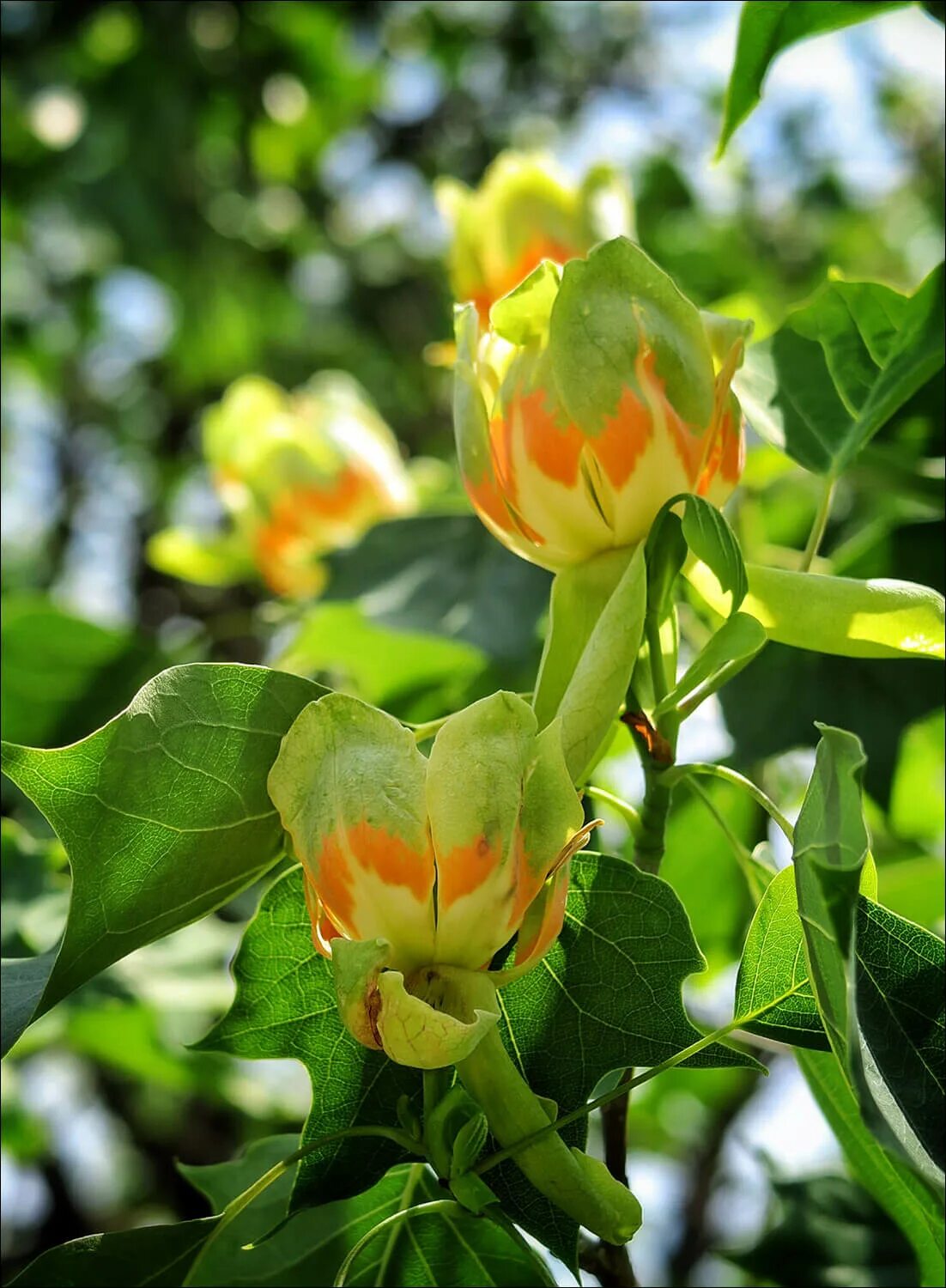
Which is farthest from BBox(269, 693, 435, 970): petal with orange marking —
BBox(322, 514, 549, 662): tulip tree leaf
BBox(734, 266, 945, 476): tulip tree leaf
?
BBox(322, 514, 549, 662): tulip tree leaf

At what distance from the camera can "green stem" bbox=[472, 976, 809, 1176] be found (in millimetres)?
529

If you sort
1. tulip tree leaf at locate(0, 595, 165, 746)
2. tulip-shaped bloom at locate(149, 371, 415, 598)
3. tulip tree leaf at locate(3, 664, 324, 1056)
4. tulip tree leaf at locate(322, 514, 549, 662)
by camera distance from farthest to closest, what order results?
tulip-shaped bloom at locate(149, 371, 415, 598), tulip tree leaf at locate(0, 595, 165, 746), tulip tree leaf at locate(322, 514, 549, 662), tulip tree leaf at locate(3, 664, 324, 1056)

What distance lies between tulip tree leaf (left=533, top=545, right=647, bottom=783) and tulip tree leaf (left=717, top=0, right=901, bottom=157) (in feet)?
0.98

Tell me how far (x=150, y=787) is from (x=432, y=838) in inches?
4.8

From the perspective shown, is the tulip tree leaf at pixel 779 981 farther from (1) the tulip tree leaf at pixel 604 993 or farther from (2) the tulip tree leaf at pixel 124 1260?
(2) the tulip tree leaf at pixel 124 1260

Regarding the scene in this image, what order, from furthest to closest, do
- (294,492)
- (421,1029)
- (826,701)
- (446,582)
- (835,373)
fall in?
(294,492) → (446,582) → (826,701) → (835,373) → (421,1029)

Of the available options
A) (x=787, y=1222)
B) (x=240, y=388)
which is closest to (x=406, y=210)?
(x=240, y=388)

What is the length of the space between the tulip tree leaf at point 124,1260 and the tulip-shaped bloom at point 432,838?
215 mm

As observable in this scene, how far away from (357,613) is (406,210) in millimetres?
2803

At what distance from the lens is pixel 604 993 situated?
613mm

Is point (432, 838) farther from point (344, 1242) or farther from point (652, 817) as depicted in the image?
point (344, 1242)

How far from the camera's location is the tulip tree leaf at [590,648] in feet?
1.84

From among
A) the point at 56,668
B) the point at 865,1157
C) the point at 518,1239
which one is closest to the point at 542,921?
the point at 518,1239

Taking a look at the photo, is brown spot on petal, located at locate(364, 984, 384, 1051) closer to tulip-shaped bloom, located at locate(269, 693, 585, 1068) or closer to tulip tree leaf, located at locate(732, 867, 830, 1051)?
tulip-shaped bloom, located at locate(269, 693, 585, 1068)
